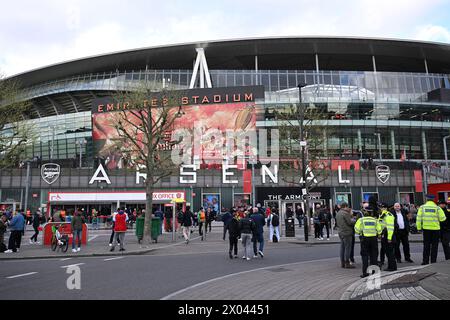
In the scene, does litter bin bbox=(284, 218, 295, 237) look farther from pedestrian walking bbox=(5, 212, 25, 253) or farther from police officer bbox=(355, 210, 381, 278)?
pedestrian walking bbox=(5, 212, 25, 253)

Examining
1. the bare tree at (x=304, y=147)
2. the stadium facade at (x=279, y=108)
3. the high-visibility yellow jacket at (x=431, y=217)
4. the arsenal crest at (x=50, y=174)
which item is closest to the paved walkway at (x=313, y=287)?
the high-visibility yellow jacket at (x=431, y=217)

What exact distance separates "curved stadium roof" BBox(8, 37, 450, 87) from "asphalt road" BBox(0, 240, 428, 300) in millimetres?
50544

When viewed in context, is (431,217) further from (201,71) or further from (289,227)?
(201,71)

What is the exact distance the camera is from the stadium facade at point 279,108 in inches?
1683

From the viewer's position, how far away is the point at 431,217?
33.7ft

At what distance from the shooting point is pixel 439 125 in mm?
54906

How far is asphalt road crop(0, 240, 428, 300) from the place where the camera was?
7312 millimetres

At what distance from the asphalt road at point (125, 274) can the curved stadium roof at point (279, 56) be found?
50544 millimetres

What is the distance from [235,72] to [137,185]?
26226mm

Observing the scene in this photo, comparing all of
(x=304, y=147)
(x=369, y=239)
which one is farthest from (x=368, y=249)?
(x=304, y=147)

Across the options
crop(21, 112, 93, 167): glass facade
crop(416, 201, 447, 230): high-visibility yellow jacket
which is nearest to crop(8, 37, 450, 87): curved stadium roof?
crop(21, 112, 93, 167): glass facade

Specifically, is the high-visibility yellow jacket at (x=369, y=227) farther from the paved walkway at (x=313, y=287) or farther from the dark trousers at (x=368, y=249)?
the paved walkway at (x=313, y=287)

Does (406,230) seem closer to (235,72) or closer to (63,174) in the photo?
(63,174)

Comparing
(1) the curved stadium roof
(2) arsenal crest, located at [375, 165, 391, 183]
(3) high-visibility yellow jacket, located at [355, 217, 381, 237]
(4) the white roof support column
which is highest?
(1) the curved stadium roof
